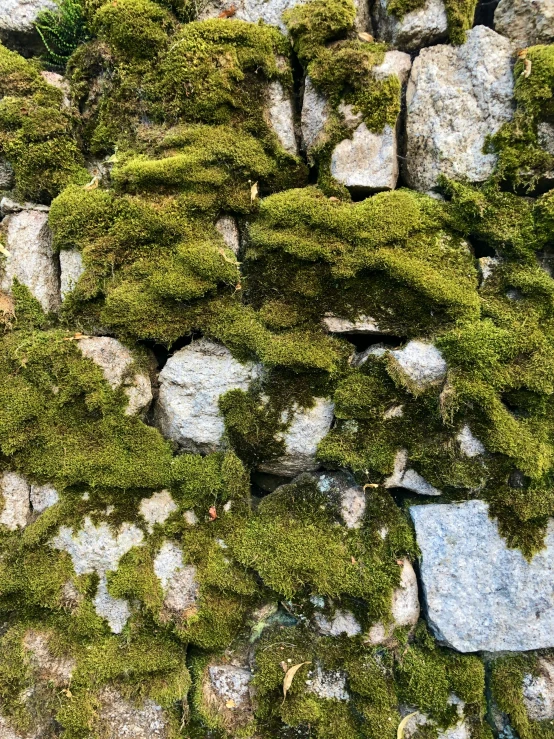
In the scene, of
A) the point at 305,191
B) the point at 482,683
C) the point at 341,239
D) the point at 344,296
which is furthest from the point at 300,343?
the point at 482,683

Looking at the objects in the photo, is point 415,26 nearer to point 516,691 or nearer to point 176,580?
point 176,580

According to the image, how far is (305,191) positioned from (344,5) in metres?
1.41

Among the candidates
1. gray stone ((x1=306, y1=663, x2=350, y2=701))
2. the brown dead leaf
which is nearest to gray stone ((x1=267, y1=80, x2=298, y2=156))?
the brown dead leaf

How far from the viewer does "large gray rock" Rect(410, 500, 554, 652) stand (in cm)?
306

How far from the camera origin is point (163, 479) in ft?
10.9

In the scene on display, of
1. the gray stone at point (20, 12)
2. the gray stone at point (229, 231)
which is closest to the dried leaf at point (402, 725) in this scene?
the gray stone at point (229, 231)

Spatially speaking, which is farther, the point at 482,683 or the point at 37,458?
the point at 37,458

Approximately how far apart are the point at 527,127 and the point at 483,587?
3.39 metres

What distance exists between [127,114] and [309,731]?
16.5 ft

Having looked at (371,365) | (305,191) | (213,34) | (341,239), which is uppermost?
(213,34)

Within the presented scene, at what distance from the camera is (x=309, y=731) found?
10.4ft

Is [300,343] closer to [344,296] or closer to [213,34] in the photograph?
[344,296]

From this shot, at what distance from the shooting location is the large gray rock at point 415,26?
3215 mm

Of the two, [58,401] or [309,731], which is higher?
[58,401]
